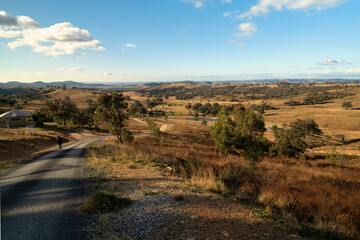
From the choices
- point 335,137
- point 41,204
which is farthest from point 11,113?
point 335,137

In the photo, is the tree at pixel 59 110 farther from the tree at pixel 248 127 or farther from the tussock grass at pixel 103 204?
the tussock grass at pixel 103 204

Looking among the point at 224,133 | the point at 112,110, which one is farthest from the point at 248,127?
the point at 112,110

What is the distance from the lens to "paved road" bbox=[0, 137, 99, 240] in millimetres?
4641

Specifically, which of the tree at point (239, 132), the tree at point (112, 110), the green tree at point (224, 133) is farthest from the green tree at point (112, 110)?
the tree at point (239, 132)

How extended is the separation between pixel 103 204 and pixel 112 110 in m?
20.9

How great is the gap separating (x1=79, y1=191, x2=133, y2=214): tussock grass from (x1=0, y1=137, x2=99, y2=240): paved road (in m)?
0.35

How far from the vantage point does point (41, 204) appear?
612 centimetres

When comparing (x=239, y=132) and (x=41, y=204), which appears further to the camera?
(x=239, y=132)

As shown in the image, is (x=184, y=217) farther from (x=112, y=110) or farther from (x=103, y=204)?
(x=112, y=110)

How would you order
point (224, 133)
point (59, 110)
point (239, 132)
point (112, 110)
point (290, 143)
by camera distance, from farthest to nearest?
point (59, 110)
point (239, 132)
point (290, 143)
point (224, 133)
point (112, 110)

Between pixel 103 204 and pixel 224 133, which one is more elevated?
pixel 103 204

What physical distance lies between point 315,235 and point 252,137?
91.7 ft

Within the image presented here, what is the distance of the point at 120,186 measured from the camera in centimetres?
789

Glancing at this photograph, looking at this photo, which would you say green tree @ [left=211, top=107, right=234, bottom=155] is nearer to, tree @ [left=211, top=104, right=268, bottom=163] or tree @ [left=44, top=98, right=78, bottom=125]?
tree @ [left=211, top=104, right=268, bottom=163]
